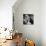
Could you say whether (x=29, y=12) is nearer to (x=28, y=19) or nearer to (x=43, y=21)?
(x=28, y=19)

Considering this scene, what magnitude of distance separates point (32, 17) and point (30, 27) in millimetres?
514

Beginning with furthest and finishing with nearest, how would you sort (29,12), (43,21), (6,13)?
(29,12)
(43,21)
(6,13)

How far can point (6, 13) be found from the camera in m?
4.36

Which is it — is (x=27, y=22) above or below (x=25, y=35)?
above

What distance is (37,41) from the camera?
5926 millimetres

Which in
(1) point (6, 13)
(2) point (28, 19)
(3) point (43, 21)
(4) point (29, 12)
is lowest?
(3) point (43, 21)

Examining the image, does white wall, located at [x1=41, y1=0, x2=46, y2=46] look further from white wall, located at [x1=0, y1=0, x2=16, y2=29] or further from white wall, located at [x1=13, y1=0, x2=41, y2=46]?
white wall, located at [x1=0, y1=0, x2=16, y2=29]

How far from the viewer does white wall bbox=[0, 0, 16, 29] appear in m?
4.30

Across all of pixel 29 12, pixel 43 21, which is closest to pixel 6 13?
pixel 29 12

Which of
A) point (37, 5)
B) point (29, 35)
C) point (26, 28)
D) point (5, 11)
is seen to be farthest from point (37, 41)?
point (5, 11)

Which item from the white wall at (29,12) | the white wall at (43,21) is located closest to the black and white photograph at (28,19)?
the white wall at (29,12)

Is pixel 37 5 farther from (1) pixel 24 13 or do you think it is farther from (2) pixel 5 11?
(2) pixel 5 11

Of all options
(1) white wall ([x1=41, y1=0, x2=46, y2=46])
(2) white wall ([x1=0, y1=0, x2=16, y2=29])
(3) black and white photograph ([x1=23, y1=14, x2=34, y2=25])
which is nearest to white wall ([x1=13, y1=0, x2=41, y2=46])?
(3) black and white photograph ([x1=23, y1=14, x2=34, y2=25])

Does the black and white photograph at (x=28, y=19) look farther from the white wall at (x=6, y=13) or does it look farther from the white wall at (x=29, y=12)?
the white wall at (x=6, y=13)
